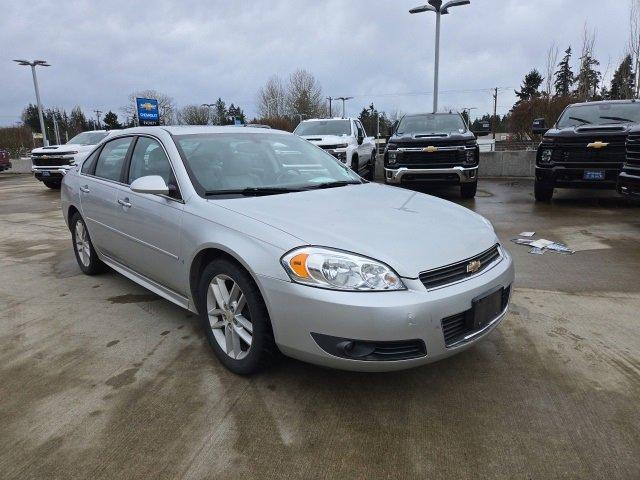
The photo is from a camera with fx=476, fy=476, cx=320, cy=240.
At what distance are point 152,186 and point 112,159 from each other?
4.87 feet

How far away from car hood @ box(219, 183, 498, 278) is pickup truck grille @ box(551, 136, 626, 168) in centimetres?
619

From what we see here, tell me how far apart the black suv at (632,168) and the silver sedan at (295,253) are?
4.76 m

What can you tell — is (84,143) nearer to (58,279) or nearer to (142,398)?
(58,279)

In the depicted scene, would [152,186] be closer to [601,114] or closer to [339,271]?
[339,271]

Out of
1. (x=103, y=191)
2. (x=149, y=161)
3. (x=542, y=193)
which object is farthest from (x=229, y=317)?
(x=542, y=193)

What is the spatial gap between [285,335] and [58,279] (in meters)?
3.57

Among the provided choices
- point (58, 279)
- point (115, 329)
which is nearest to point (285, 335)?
point (115, 329)

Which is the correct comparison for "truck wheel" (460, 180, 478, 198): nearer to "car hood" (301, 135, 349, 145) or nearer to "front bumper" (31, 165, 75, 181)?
"car hood" (301, 135, 349, 145)

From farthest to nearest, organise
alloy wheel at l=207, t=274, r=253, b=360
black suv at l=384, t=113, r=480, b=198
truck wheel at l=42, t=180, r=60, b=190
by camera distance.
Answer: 1. truck wheel at l=42, t=180, r=60, b=190
2. black suv at l=384, t=113, r=480, b=198
3. alloy wheel at l=207, t=274, r=253, b=360

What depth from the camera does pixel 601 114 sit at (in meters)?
8.93

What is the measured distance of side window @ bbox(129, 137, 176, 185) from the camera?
3.50m

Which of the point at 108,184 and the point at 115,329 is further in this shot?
the point at 108,184

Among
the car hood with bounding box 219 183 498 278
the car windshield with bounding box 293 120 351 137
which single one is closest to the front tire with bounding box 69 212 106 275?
the car hood with bounding box 219 183 498 278

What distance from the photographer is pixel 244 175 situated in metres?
3.48
